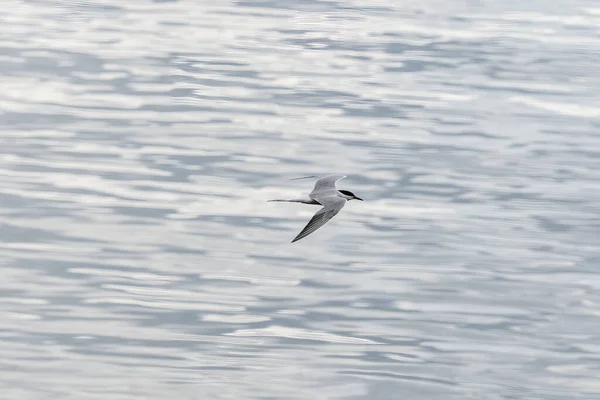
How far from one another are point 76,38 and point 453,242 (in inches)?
1099

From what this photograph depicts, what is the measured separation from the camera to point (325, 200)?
2191cm

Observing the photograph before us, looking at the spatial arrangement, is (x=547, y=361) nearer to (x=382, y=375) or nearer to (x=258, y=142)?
(x=382, y=375)

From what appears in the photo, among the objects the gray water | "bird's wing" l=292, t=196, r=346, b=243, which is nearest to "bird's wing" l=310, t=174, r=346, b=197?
"bird's wing" l=292, t=196, r=346, b=243

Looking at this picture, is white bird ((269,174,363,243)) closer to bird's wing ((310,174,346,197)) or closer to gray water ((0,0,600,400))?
bird's wing ((310,174,346,197))

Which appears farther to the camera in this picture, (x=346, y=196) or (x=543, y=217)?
(x=543, y=217)

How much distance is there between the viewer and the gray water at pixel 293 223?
2709 cm

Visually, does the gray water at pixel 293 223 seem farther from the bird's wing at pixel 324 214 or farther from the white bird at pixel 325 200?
the bird's wing at pixel 324 214

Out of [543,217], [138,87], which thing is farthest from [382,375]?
[138,87]

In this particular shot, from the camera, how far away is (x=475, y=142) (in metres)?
41.8

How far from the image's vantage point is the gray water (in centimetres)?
2709

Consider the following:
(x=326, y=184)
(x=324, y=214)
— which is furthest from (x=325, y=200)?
(x=326, y=184)

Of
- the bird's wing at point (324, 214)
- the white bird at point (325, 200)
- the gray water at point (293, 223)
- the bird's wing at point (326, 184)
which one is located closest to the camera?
the bird's wing at point (324, 214)

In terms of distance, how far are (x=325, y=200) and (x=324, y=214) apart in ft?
4.25

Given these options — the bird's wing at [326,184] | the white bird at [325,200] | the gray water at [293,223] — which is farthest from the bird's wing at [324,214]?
the gray water at [293,223]
